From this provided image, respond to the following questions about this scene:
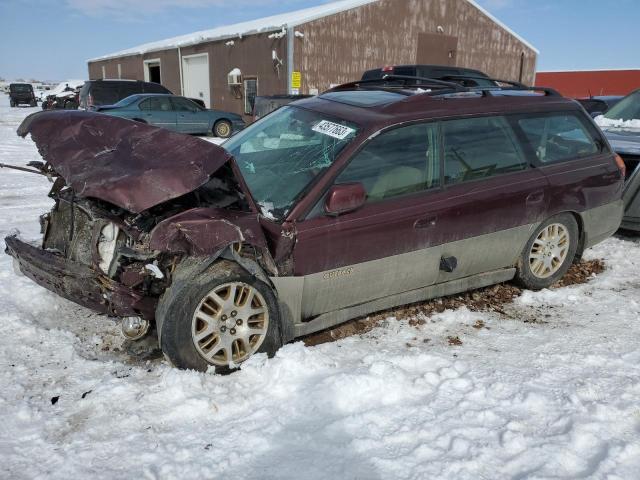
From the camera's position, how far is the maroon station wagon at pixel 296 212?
2.93m

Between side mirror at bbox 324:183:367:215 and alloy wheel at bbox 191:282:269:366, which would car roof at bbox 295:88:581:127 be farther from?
alloy wheel at bbox 191:282:269:366

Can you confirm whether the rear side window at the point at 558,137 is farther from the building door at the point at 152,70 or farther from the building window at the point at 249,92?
the building door at the point at 152,70

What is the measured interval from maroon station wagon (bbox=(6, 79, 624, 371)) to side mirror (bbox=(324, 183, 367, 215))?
0.03 ft

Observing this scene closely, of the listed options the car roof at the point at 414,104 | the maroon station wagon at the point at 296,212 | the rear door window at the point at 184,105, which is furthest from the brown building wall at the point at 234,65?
the maroon station wagon at the point at 296,212

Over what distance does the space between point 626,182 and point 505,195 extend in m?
2.62

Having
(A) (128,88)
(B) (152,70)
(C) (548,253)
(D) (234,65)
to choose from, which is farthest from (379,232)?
(B) (152,70)

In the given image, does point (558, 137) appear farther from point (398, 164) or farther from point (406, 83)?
point (398, 164)

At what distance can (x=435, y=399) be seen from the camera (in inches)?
113

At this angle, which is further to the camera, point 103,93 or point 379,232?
point 103,93

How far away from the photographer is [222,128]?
16.7 metres

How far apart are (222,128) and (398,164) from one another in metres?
14.0

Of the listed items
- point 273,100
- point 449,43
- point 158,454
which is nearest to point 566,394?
point 158,454

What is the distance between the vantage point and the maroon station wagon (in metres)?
2.93

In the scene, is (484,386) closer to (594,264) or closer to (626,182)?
(594,264)
